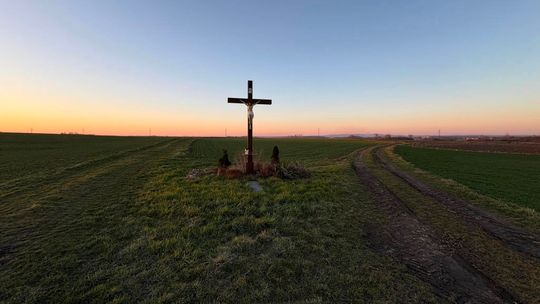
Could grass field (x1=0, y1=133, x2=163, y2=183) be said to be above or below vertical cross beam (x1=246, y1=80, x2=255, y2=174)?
below

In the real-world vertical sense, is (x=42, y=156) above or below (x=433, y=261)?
above

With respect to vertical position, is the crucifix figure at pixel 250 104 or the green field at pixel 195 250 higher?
the crucifix figure at pixel 250 104

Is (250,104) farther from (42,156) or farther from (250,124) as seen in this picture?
(42,156)

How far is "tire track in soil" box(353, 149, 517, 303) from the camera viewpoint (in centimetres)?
375

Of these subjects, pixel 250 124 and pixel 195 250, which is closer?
pixel 195 250

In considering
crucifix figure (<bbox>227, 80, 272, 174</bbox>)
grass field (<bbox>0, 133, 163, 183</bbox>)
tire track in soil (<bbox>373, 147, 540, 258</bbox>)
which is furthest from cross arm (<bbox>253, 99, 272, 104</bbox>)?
grass field (<bbox>0, 133, 163, 183</bbox>)

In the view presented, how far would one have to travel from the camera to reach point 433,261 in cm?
479

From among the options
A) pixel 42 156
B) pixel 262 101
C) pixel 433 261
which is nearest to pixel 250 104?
pixel 262 101

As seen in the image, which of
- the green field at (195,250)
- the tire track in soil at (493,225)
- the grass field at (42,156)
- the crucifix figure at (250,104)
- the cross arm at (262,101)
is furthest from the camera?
the grass field at (42,156)

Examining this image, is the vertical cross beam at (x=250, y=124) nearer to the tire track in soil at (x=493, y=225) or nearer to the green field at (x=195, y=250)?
the green field at (x=195, y=250)

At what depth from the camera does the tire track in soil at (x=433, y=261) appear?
3754 millimetres

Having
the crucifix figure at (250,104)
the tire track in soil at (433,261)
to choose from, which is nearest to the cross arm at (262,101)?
the crucifix figure at (250,104)

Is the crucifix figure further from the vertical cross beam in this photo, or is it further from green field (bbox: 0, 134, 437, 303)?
green field (bbox: 0, 134, 437, 303)

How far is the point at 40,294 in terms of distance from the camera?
3.56 metres
